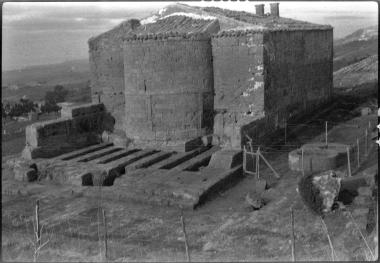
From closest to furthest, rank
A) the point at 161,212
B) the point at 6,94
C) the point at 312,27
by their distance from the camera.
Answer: the point at 161,212 → the point at 312,27 → the point at 6,94

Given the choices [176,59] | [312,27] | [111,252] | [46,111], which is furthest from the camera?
[46,111]

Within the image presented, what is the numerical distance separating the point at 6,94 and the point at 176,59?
5565 centimetres

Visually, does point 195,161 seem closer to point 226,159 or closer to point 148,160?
point 226,159

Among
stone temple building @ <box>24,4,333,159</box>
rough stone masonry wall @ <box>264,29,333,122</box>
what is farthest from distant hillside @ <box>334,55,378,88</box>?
stone temple building @ <box>24,4,333,159</box>

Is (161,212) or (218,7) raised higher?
(218,7)

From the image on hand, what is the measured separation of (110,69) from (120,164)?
578cm

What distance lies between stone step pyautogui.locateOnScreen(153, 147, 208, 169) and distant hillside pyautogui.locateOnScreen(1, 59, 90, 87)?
235ft

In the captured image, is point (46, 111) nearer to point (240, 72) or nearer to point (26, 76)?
point (240, 72)

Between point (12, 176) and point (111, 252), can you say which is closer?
point (111, 252)

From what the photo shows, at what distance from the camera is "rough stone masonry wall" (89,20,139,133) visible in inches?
768

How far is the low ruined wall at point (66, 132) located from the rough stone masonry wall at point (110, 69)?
0.50 m

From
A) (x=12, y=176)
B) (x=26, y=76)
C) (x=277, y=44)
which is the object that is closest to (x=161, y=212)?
(x=12, y=176)

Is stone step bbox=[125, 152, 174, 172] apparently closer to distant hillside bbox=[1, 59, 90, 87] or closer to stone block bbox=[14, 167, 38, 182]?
stone block bbox=[14, 167, 38, 182]

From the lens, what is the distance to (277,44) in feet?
59.5
